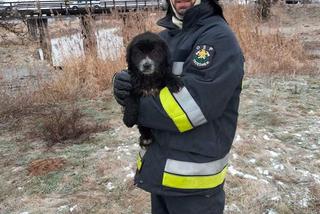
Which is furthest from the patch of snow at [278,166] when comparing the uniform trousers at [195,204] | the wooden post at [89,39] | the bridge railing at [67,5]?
the wooden post at [89,39]

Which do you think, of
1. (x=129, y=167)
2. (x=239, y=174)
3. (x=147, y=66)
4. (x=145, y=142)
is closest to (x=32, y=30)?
(x=129, y=167)

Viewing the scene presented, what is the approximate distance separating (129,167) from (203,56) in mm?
2694

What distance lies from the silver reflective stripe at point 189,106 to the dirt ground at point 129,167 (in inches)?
76.6

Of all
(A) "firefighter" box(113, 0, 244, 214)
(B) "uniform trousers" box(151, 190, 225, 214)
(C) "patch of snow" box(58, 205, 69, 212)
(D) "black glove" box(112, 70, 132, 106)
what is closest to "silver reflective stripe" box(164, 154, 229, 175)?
(A) "firefighter" box(113, 0, 244, 214)

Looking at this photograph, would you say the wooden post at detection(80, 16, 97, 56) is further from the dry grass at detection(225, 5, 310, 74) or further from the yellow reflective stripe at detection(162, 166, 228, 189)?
the yellow reflective stripe at detection(162, 166, 228, 189)

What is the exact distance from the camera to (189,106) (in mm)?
1718

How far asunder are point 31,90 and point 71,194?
4302 millimetres

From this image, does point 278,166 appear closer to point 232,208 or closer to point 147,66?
point 232,208

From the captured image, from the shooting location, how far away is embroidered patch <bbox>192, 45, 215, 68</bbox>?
171 cm

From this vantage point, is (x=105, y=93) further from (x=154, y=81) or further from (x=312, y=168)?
(x=154, y=81)

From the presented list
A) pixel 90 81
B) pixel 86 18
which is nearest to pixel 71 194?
pixel 90 81

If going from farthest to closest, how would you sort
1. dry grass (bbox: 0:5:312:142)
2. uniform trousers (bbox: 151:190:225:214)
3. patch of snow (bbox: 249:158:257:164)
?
dry grass (bbox: 0:5:312:142) → patch of snow (bbox: 249:158:257:164) → uniform trousers (bbox: 151:190:225:214)

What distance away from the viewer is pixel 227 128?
1.89 meters

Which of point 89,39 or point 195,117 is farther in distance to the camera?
point 89,39
